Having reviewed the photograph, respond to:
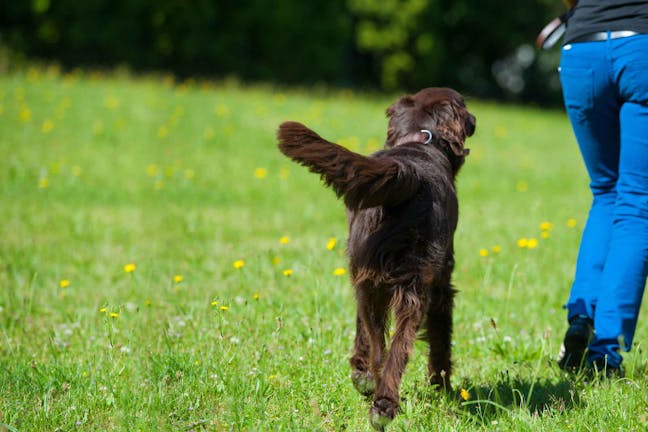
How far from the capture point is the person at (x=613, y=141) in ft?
11.3

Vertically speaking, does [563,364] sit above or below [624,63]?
below

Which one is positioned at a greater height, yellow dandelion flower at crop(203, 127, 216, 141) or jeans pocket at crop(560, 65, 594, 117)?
jeans pocket at crop(560, 65, 594, 117)

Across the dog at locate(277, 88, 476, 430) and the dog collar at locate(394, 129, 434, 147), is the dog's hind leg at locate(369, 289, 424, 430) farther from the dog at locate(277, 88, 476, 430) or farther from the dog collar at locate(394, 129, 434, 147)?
the dog collar at locate(394, 129, 434, 147)

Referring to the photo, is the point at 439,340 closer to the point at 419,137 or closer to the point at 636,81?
the point at 419,137

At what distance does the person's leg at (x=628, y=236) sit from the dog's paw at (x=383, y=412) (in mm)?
1213

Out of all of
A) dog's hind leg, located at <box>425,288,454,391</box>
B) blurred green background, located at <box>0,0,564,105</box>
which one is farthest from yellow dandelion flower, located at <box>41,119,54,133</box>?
dog's hind leg, located at <box>425,288,454,391</box>

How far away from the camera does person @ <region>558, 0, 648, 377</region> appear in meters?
3.46

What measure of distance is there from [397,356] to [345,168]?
0.74m

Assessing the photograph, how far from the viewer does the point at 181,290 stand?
4.72 metres

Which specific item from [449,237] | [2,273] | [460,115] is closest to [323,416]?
[449,237]

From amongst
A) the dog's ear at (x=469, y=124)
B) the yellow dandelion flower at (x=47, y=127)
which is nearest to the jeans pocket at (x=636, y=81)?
the dog's ear at (x=469, y=124)

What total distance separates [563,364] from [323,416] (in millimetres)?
1317

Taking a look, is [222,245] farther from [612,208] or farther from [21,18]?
[21,18]

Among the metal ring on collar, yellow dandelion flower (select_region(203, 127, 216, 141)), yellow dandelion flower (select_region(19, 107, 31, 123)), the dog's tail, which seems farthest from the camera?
yellow dandelion flower (select_region(203, 127, 216, 141))
